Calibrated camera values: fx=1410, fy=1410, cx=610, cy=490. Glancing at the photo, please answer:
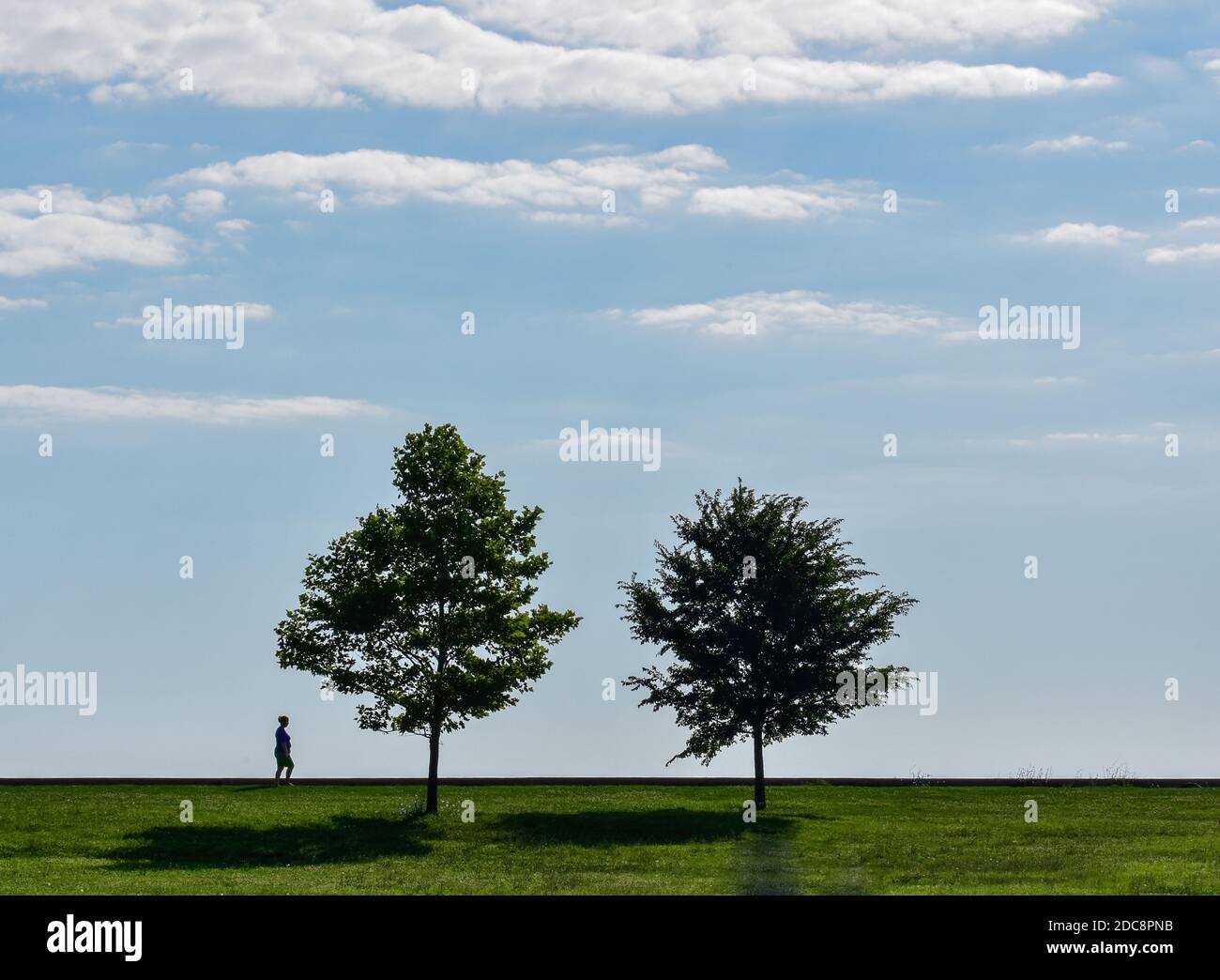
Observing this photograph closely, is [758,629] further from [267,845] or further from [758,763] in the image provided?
[267,845]

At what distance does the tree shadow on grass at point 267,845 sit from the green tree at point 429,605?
349 centimetres

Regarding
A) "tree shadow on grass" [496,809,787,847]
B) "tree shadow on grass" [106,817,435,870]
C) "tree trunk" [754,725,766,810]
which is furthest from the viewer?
"tree trunk" [754,725,766,810]

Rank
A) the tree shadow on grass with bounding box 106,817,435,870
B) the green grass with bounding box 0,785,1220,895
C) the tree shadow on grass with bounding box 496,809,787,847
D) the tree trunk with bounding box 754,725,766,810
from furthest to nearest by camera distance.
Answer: the tree trunk with bounding box 754,725,766,810, the tree shadow on grass with bounding box 496,809,787,847, the tree shadow on grass with bounding box 106,817,435,870, the green grass with bounding box 0,785,1220,895

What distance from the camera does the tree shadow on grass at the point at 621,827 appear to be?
108ft

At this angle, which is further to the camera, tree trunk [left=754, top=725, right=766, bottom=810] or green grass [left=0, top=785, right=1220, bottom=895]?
tree trunk [left=754, top=725, right=766, bottom=810]

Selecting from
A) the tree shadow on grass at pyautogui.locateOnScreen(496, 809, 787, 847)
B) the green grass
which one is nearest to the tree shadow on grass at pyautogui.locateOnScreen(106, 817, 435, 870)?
the green grass

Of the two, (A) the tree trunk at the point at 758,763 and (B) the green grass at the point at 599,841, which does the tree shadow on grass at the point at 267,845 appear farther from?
(A) the tree trunk at the point at 758,763

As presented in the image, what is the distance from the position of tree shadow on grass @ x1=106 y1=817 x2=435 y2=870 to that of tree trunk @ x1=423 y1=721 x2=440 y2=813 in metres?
2.14

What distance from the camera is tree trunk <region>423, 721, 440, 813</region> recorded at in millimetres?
35844

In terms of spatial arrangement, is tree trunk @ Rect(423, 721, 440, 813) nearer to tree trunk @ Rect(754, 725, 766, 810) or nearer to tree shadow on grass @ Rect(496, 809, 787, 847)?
tree shadow on grass @ Rect(496, 809, 787, 847)

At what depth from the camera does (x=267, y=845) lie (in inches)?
1211

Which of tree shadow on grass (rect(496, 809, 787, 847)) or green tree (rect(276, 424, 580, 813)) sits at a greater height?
green tree (rect(276, 424, 580, 813))
